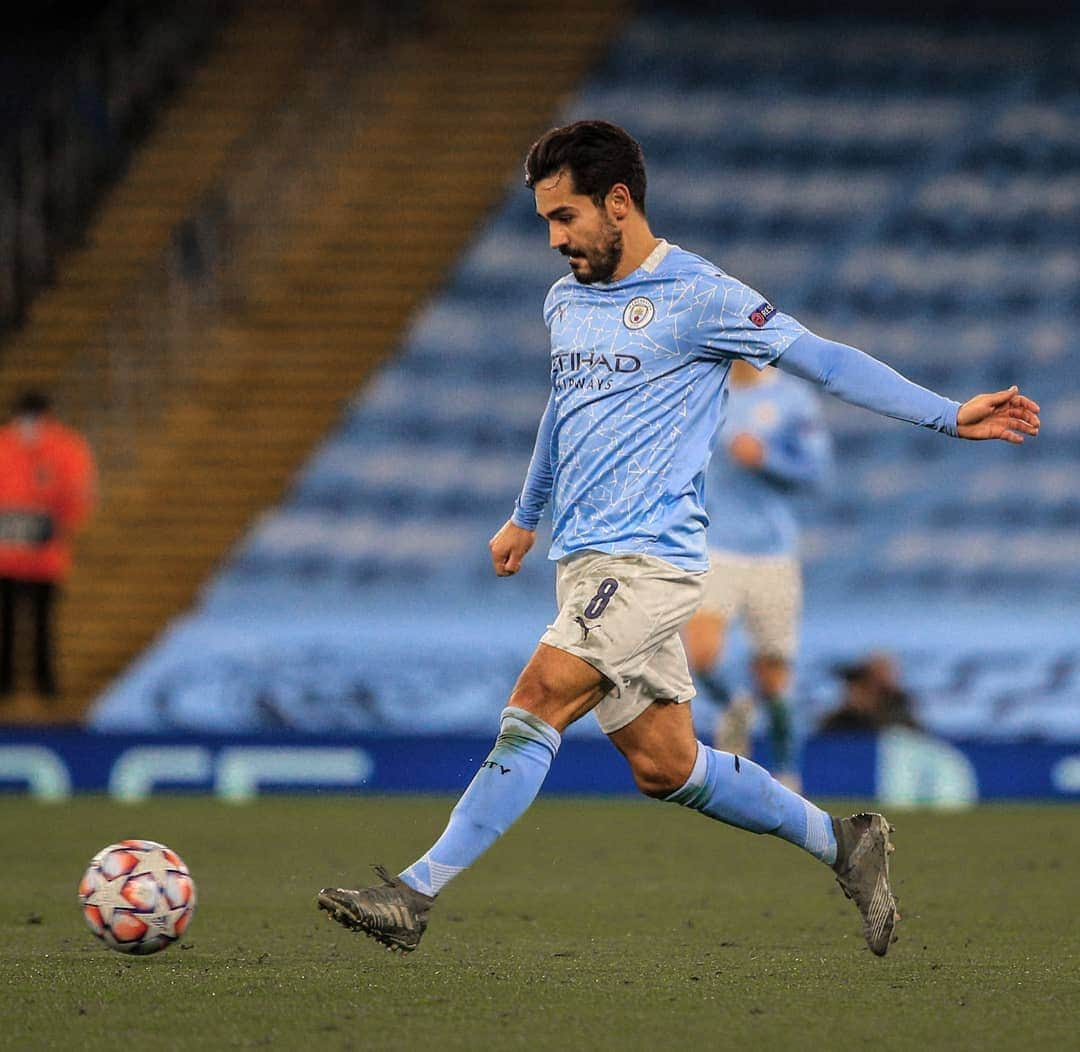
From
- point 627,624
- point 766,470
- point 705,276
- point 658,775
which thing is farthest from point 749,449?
point 627,624

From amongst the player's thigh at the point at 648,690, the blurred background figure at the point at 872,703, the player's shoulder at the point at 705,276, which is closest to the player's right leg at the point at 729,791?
the player's thigh at the point at 648,690

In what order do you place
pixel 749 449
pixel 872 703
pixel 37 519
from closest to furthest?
pixel 749 449, pixel 872 703, pixel 37 519

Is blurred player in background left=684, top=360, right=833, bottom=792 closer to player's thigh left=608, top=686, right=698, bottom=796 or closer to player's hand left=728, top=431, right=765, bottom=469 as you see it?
player's hand left=728, top=431, right=765, bottom=469

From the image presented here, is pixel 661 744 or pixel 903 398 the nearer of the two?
pixel 903 398

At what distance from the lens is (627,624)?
15.0 feet

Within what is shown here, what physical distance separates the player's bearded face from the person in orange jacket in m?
7.42

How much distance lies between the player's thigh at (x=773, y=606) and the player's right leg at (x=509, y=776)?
4095 mm

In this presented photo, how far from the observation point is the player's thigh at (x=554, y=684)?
4.55 metres

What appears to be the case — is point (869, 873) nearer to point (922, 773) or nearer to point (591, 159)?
point (591, 159)

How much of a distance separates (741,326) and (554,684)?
0.83 metres

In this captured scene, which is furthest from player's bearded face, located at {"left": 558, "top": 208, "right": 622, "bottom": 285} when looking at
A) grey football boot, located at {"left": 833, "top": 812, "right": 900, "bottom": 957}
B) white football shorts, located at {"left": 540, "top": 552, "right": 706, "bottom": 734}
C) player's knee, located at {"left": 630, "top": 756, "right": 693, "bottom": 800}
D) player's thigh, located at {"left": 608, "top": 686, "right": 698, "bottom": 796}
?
grey football boot, located at {"left": 833, "top": 812, "right": 900, "bottom": 957}

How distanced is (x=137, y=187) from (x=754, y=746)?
8.18 m

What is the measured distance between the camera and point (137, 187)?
1648 cm

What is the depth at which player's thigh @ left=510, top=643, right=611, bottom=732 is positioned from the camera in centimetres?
455
